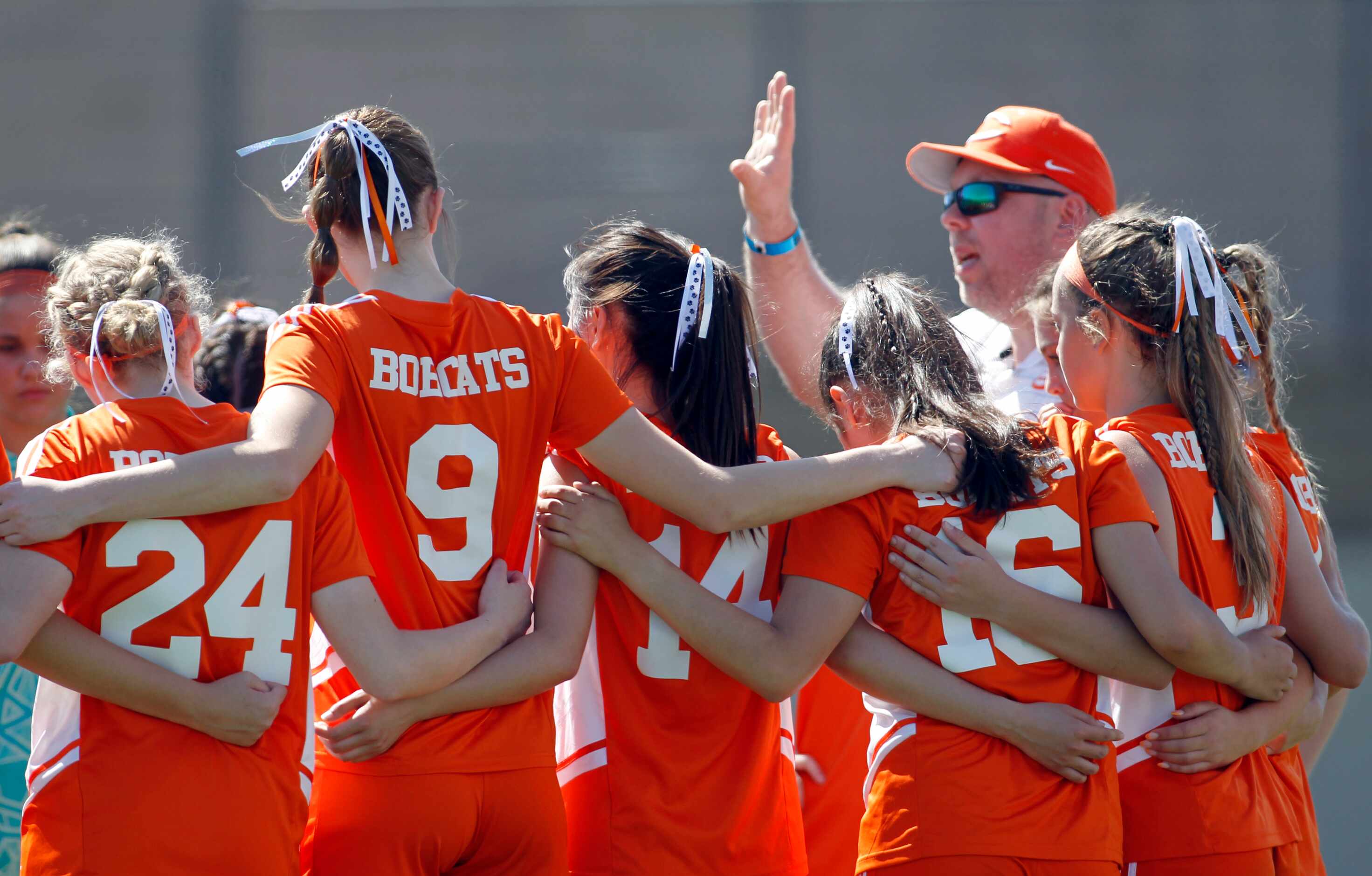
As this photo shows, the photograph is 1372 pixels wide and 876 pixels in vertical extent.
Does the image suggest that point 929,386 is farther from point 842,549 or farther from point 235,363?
point 235,363

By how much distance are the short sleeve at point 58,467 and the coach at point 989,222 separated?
1931 millimetres

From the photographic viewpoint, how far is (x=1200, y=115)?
10.3m

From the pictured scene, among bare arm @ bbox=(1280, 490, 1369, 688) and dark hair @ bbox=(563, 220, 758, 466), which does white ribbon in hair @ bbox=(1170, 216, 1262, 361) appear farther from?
dark hair @ bbox=(563, 220, 758, 466)

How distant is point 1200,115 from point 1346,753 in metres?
6.15

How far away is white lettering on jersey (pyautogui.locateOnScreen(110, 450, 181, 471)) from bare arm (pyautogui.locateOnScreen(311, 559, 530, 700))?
314 millimetres

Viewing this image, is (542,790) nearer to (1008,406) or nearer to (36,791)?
(36,791)

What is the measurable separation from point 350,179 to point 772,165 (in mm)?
1512

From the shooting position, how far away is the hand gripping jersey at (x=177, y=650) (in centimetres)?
183

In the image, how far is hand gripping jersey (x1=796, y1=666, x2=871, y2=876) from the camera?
2.63 meters

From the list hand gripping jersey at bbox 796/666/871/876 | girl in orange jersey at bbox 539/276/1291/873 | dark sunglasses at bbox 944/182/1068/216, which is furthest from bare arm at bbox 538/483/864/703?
dark sunglasses at bbox 944/182/1068/216

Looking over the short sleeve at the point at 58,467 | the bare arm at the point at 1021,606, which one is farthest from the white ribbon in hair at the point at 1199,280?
the short sleeve at the point at 58,467

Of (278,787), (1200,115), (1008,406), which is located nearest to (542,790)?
(278,787)

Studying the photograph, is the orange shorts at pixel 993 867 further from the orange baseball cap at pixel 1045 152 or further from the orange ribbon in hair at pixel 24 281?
the orange ribbon in hair at pixel 24 281

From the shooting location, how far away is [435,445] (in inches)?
80.9
